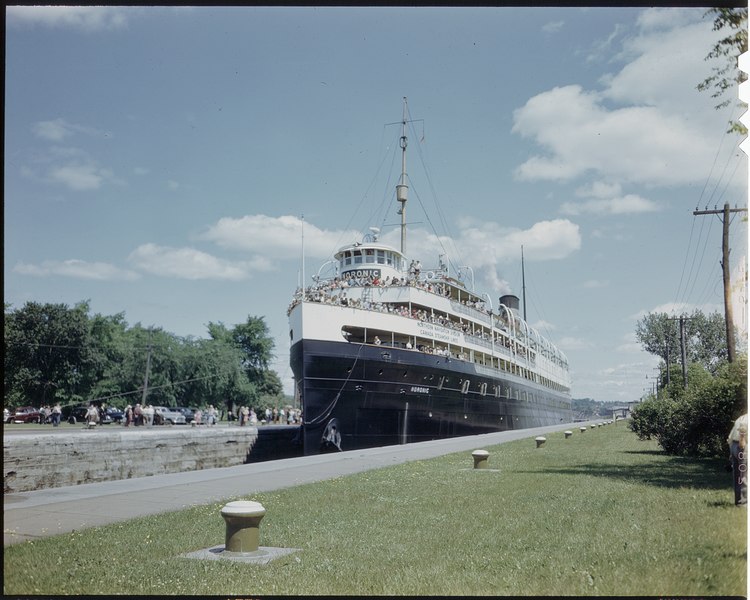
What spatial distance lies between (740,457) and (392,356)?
1910 centimetres

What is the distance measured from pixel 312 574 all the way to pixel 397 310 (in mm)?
24001

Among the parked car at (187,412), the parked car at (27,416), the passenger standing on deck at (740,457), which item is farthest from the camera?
the parked car at (187,412)

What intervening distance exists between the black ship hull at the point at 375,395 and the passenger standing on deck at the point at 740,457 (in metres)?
17.9

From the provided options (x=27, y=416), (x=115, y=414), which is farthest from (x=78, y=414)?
(x=27, y=416)

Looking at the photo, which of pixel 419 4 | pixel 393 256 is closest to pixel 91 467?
pixel 419 4

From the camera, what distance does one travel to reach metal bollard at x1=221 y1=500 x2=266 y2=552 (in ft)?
23.1

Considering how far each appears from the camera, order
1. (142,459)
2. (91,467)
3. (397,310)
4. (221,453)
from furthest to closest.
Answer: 1. (397,310)
2. (221,453)
3. (142,459)
4. (91,467)

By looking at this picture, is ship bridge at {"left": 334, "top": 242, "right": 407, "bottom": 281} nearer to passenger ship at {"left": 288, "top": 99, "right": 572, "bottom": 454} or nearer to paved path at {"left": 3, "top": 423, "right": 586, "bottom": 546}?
passenger ship at {"left": 288, "top": 99, "right": 572, "bottom": 454}

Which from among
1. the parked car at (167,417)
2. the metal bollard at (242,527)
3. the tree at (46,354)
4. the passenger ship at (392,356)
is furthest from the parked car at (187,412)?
the metal bollard at (242,527)

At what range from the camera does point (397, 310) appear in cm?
3016

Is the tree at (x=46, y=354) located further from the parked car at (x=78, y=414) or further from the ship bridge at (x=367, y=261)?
the ship bridge at (x=367, y=261)

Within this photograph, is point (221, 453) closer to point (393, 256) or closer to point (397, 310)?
point (397, 310)

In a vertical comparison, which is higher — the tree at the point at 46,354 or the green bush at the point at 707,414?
the tree at the point at 46,354

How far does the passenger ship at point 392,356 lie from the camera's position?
25750mm
